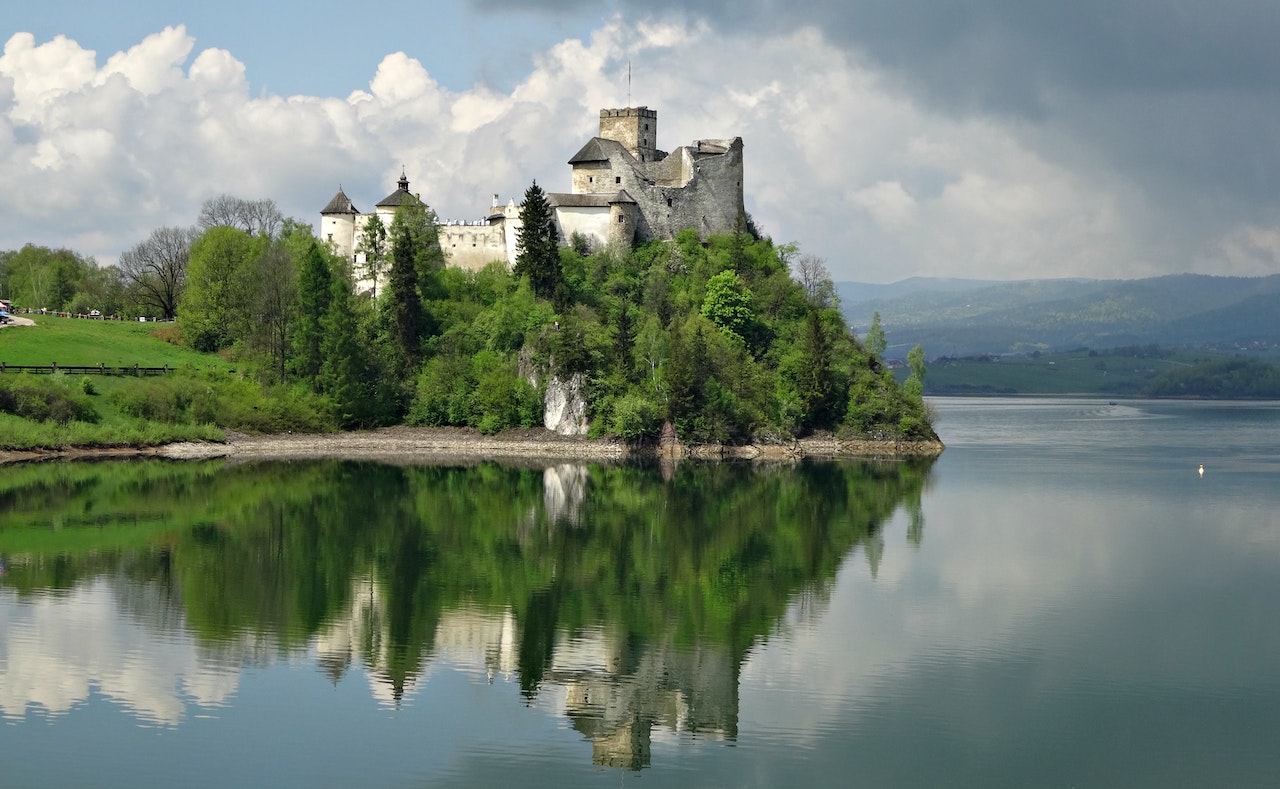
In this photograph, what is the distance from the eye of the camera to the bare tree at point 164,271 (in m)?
88.1

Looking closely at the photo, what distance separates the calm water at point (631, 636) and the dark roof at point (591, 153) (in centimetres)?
2680

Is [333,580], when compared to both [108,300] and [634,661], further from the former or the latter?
[108,300]

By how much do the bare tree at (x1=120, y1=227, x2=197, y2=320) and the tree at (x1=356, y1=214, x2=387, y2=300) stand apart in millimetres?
19121

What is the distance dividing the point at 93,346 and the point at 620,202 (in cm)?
2679

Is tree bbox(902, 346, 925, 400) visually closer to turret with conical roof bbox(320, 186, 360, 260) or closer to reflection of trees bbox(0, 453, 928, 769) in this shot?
reflection of trees bbox(0, 453, 928, 769)

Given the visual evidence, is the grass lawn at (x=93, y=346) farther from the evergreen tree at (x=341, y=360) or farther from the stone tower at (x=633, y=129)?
the stone tower at (x=633, y=129)

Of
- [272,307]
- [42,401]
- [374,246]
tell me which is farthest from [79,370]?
[374,246]

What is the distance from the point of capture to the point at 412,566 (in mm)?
34156

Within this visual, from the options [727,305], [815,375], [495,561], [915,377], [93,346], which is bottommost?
[495,561]

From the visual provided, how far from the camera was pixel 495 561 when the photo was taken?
34938 mm

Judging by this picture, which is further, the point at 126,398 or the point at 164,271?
the point at 164,271

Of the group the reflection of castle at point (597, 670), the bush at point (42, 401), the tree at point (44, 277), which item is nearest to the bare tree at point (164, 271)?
the tree at point (44, 277)

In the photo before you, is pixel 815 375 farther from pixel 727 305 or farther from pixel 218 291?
pixel 218 291

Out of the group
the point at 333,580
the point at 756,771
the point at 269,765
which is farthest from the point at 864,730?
the point at 333,580
